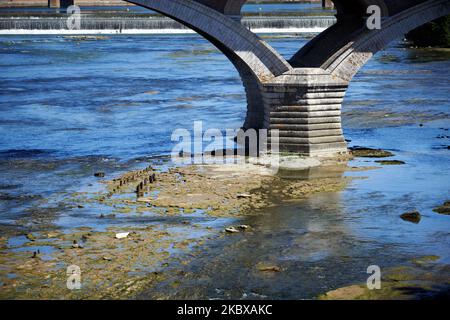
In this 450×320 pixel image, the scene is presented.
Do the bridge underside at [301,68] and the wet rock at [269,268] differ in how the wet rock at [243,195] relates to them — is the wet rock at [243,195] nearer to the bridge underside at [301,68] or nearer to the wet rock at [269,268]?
the bridge underside at [301,68]

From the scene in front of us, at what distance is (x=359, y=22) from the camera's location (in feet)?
111

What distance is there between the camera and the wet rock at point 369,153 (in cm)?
3180

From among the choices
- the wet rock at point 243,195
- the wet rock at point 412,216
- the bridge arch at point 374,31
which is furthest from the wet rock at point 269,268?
the bridge arch at point 374,31

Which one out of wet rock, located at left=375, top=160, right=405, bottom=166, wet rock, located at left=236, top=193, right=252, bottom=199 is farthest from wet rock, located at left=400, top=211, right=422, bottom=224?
wet rock, located at left=375, top=160, right=405, bottom=166

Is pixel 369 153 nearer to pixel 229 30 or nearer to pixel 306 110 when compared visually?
pixel 306 110

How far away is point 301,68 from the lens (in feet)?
102

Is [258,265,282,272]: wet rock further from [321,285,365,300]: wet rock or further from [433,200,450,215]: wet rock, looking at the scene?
[433,200,450,215]: wet rock

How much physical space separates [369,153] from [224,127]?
804cm

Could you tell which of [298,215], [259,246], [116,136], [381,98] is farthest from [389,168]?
[381,98]

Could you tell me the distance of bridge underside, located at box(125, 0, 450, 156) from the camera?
30.6 m

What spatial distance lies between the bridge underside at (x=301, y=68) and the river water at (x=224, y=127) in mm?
2044

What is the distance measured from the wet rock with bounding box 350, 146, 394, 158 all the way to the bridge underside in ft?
2.02

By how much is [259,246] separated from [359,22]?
14506 millimetres
